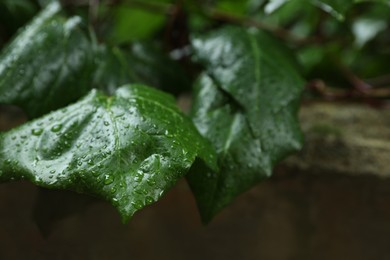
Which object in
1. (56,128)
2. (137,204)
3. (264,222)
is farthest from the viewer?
(264,222)

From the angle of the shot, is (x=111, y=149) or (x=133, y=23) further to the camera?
(x=133, y=23)

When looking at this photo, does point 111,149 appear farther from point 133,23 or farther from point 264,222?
point 133,23

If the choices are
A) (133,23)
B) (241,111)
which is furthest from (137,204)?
(133,23)

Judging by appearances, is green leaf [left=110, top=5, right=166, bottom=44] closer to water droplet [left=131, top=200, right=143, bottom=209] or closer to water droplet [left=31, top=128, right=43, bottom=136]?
water droplet [left=31, top=128, right=43, bottom=136]

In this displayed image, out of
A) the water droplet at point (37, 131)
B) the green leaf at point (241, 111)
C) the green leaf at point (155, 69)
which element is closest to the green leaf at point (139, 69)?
the green leaf at point (155, 69)

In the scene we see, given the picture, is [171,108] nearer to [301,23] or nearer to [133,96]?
[133,96]

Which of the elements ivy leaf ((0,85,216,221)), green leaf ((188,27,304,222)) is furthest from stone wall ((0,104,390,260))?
ivy leaf ((0,85,216,221))

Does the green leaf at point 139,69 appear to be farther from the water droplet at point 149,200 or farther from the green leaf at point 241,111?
the water droplet at point 149,200

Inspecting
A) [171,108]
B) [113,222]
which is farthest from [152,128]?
[113,222]
